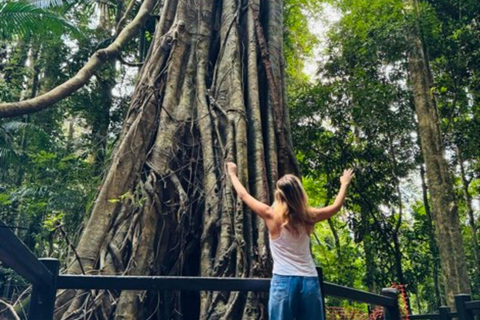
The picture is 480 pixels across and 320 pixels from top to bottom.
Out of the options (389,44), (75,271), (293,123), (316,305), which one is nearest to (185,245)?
(75,271)

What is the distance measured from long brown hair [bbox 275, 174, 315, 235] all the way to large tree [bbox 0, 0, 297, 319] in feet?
3.47

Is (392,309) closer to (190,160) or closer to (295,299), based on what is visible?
(295,299)

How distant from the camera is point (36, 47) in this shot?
816cm

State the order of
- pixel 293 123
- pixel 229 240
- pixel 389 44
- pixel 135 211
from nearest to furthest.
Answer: pixel 229 240 → pixel 135 211 → pixel 389 44 → pixel 293 123

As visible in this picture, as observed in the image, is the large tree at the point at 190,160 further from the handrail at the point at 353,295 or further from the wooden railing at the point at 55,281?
the wooden railing at the point at 55,281

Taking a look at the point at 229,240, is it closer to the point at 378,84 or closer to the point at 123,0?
the point at 378,84

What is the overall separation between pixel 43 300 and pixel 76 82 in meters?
2.56

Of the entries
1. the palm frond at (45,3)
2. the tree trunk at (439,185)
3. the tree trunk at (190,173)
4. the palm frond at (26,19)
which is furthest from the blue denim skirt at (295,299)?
the palm frond at (45,3)

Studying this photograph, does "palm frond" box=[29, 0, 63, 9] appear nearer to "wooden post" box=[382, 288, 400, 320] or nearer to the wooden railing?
the wooden railing

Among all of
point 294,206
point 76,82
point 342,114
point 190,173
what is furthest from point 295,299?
point 342,114

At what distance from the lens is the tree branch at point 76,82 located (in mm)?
2795

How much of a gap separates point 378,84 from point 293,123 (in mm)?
1452

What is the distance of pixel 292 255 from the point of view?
5.91 feet

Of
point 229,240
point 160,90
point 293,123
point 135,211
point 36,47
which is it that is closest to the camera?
point 229,240
